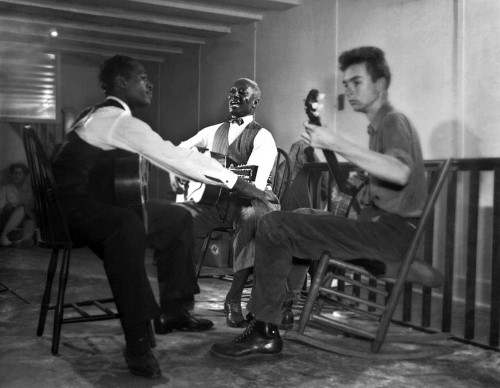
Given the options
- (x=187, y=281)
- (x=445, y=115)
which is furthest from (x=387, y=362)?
(x=445, y=115)

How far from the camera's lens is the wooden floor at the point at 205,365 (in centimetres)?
176

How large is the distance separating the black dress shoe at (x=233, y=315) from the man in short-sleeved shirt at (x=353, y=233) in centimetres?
45

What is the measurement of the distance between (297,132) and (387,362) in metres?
1.14

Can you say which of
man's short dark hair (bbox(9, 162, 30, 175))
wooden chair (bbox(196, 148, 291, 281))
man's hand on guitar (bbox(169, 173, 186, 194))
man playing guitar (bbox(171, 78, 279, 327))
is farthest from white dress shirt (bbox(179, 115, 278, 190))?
man's short dark hair (bbox(9, 162, 30, 175))

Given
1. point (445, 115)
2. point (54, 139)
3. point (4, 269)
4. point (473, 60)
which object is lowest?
point (4, 269)

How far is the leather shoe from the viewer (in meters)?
2.28

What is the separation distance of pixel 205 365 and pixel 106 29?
5.20ft

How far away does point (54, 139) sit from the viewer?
2061 millimetres

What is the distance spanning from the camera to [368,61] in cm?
197

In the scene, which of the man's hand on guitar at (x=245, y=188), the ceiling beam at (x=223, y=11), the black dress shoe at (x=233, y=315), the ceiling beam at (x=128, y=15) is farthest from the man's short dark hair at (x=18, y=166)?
the man's hand on guitar at (x=245, y=188)

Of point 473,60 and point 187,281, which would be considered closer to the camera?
point 187,281

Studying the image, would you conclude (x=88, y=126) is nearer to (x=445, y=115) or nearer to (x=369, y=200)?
(x=369, y=200)

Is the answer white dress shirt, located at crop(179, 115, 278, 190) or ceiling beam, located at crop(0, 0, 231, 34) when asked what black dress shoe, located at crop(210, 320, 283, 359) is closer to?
white dress shirt, located at crop(179, 115, 278, 190)

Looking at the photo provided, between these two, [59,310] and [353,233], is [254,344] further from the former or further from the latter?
[59,310]
